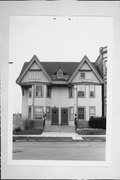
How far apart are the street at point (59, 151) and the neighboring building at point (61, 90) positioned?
0.35 m

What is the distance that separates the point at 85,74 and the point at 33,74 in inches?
30.9

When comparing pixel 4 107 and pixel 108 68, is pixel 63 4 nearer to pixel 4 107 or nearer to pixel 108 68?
pixel 108 68

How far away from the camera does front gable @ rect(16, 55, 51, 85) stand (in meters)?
4.53

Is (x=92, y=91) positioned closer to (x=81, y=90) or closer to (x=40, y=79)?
(x=81, y=90)

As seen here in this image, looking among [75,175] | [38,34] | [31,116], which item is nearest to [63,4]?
[38,34]

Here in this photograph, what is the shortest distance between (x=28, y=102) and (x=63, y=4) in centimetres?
151

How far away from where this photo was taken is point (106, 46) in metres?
4.45

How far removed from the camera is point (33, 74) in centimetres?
457

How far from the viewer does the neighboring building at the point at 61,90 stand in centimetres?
453

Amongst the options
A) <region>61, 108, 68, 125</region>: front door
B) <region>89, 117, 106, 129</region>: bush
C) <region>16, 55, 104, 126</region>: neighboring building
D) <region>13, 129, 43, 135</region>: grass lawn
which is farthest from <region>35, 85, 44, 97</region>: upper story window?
<region>89, 117, 106, 129</region>: bush

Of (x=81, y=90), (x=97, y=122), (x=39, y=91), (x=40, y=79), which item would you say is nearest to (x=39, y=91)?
(x=39, y=91)

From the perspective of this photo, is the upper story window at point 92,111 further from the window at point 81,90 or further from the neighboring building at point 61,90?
the window at point 81,90

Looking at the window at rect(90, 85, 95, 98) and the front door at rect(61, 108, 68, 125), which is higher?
the window at rect(90, 85, 95, 98)

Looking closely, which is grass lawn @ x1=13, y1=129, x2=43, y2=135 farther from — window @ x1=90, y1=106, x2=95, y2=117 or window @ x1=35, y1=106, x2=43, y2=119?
window @ x1=90, y1=106, x2=95, y2=117
